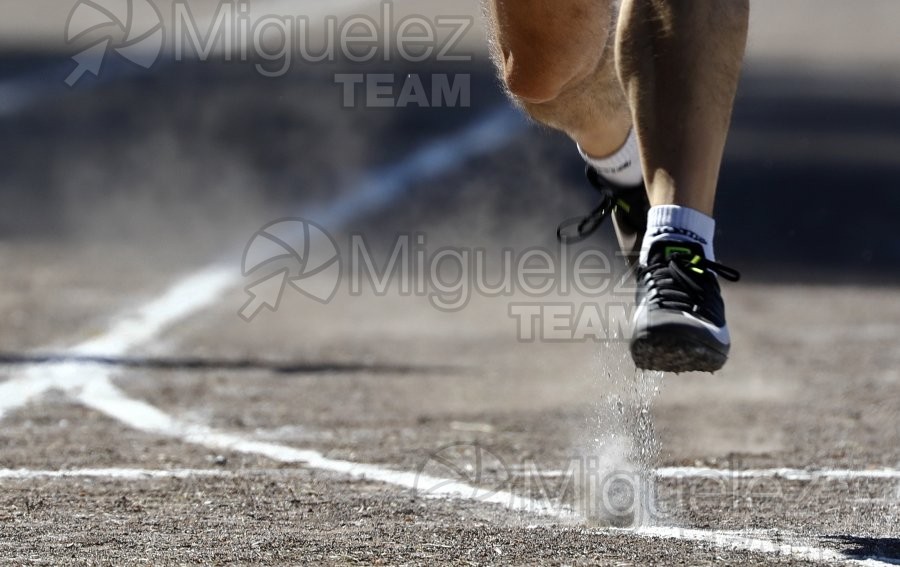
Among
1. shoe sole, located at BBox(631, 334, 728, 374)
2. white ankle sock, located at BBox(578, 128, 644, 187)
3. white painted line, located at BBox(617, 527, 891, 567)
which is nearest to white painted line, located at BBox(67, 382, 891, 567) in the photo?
white painted line, located at BBox(617, 527, 891, 567)

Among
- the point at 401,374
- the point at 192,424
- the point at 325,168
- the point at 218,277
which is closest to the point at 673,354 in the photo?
the point at 192,424

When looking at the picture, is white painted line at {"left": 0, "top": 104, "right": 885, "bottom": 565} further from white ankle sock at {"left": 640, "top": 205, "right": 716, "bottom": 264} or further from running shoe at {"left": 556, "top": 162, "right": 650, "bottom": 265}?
running shoe at {"left": 556, "top": 162, "right": 650, "bottom": 265}

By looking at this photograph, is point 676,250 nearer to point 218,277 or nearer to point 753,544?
point 753,544

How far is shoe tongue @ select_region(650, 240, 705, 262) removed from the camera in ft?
10.3

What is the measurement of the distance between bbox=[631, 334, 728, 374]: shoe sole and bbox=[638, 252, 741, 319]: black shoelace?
9 centimetres

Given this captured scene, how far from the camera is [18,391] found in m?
4.98

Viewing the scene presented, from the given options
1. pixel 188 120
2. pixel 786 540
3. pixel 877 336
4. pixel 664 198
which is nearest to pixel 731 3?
pixel 664 198

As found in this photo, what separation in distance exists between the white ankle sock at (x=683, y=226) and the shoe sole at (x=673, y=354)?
0.24m

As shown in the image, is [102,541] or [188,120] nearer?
[102,541]

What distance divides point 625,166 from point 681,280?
→ 1.00m

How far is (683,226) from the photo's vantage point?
3143 mm

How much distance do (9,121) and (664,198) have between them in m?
9.35

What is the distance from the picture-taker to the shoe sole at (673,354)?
2.98 meters

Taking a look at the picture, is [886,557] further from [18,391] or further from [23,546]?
→ [18,391]
